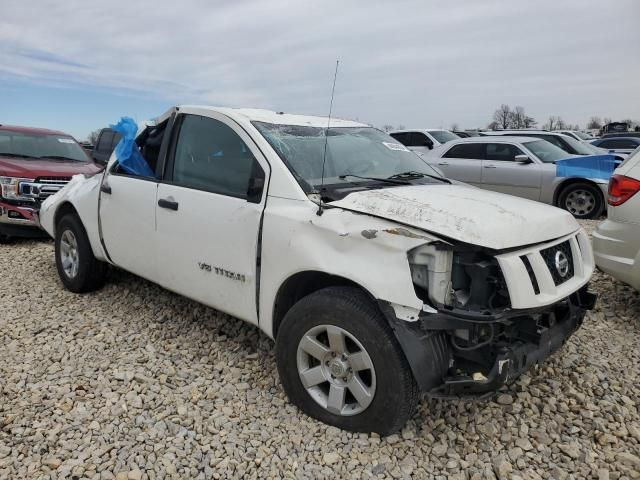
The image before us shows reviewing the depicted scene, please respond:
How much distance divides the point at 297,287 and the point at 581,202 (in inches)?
319

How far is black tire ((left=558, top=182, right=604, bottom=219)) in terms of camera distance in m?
9.38

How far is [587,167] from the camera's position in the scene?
9.45m

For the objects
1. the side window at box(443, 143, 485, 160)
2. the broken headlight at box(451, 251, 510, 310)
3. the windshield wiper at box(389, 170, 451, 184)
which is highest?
the side window at box(443, 143, 485, 160)

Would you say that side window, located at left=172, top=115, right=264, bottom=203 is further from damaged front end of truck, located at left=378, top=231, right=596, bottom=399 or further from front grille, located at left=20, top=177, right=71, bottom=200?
front grille, located at left=20, top=177, right=71, bottom=200

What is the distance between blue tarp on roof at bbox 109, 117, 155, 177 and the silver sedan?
7.53 meters

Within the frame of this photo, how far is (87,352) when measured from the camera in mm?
3793

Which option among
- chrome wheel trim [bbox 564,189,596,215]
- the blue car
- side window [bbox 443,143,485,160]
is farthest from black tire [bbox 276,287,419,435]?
the blue car

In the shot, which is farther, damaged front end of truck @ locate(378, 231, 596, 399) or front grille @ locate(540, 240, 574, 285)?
front grille @ locate(540, 240, 574, 285)

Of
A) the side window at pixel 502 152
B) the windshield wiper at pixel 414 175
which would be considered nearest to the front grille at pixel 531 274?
the windshield wiper at pixel 414 175

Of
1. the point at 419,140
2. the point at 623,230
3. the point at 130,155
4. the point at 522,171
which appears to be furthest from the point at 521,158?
the point at 130,155

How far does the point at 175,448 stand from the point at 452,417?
154cm

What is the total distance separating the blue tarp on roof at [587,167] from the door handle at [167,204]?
8007 mm

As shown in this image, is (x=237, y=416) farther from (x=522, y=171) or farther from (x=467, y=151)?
(x=467, y=151)

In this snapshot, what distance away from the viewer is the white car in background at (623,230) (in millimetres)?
4031
